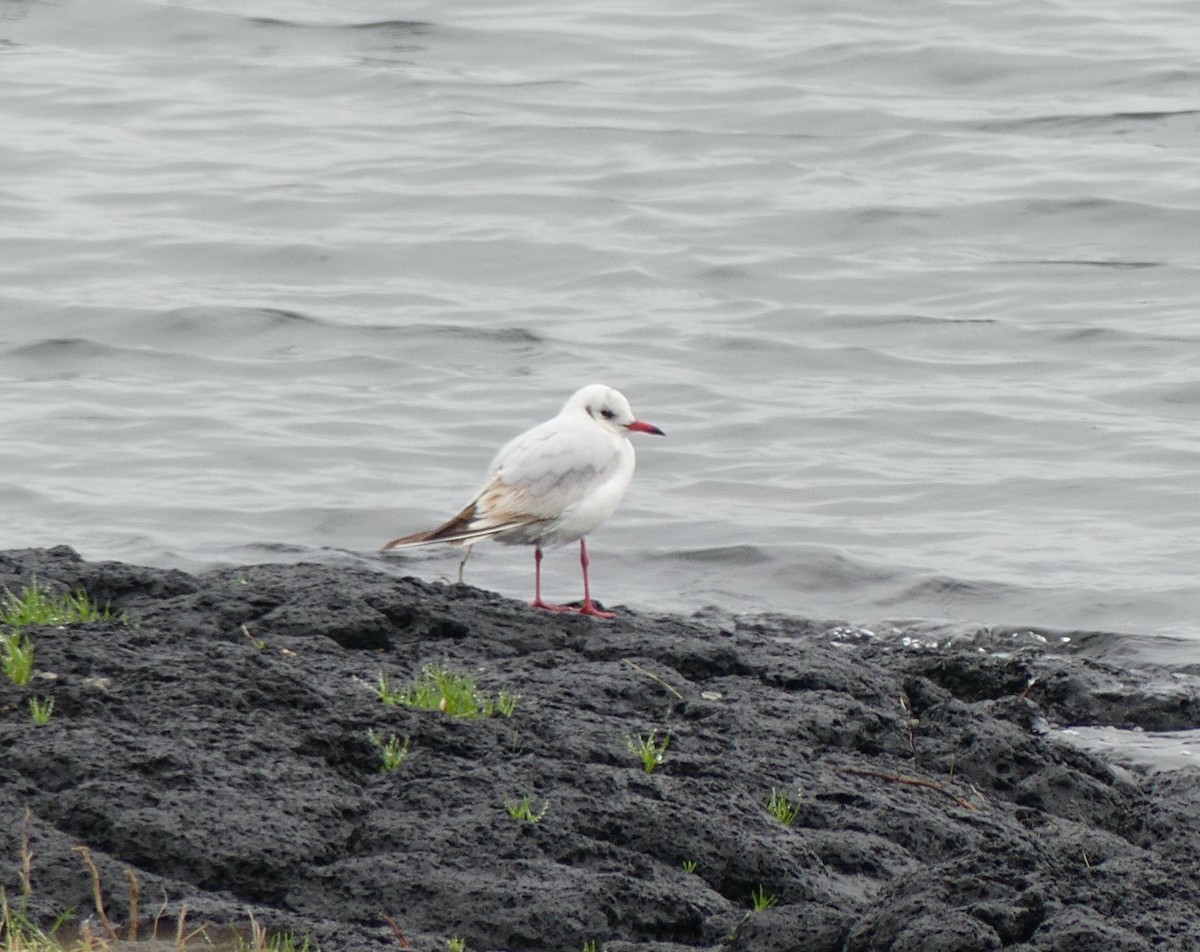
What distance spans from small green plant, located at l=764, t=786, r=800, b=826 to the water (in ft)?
15.6

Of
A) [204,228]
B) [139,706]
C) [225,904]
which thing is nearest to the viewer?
[225,904]

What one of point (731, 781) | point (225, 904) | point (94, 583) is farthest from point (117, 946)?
point (94, 583)

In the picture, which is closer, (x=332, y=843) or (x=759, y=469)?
A: (x=332, y=843)

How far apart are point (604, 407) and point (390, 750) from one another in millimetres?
3289

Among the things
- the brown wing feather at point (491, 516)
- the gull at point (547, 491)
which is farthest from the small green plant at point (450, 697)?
the brown wing feather at point (491, 516)

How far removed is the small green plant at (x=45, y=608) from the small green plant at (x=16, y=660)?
30 centimetres

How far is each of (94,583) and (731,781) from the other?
2.67 m

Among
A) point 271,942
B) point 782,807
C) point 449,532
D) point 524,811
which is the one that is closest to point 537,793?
point 524,811

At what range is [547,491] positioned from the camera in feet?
27.1

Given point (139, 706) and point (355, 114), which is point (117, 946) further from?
point (355, 114)

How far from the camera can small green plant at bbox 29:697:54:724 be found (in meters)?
5.59

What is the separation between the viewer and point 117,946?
4.55 m

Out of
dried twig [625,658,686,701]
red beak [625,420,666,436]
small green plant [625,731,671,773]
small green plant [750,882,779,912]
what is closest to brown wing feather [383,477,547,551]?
red beak [625,420,666,436]

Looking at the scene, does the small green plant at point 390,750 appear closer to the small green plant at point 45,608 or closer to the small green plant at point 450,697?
the small green plant at point 450,697
